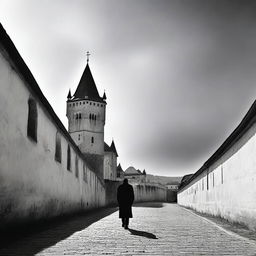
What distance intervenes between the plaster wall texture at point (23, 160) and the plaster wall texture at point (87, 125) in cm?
5530

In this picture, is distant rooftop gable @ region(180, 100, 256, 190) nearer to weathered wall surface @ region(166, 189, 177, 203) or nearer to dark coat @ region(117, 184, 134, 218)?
dark coat @ region(117, 184, 134, 218)

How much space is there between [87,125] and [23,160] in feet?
206

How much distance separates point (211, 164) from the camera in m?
21.7

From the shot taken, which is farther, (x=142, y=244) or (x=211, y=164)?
(x=211, y=164)

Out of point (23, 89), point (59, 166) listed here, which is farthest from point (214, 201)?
point (23, 89)

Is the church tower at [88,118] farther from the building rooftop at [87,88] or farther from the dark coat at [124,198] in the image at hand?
the dark coat at [124,198]

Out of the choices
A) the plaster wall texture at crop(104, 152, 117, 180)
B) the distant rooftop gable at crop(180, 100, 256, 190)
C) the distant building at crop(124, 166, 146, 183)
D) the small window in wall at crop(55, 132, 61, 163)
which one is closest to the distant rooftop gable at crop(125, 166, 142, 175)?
the distant building at crop(124, 166, 146, 183)

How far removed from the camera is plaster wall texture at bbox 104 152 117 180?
92.5 meters

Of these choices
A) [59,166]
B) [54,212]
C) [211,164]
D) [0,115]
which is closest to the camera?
[0,115]

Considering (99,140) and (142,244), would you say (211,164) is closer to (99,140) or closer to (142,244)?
(142,244)

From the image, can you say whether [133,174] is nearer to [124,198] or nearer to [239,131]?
[239,131]

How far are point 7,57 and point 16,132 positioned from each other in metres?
1.69

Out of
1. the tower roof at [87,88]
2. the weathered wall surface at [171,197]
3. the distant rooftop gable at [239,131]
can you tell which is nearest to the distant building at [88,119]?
the tower roof at [87,88]

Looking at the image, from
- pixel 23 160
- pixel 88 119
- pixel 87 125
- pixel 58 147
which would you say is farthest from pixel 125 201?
pixel 88 119
